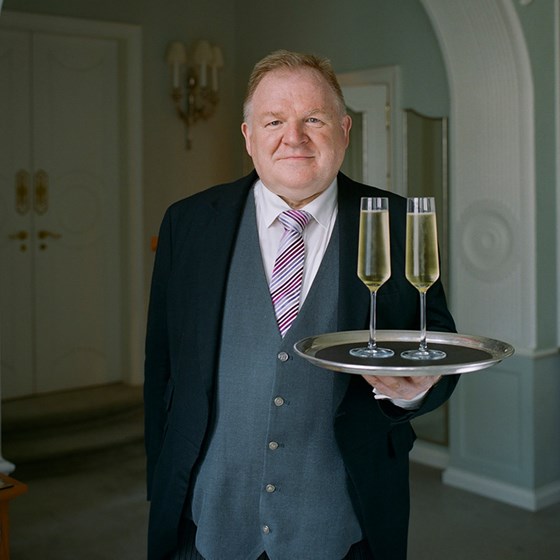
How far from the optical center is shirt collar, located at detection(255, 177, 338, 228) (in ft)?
5.89

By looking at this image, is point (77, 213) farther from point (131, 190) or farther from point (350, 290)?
point (350, 290)

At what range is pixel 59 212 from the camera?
18.8 ft

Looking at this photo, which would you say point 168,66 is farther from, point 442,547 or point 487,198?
point 442,547

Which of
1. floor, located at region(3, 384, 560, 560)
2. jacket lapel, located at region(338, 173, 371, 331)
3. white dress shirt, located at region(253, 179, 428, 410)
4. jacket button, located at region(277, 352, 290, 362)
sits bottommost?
floor, located at region(3, 384, 560, 560)

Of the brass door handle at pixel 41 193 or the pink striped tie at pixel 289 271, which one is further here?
the brass door handle at pixel 41 193

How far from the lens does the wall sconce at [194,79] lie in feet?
19.5

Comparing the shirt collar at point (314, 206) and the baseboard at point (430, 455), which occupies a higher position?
the shirt collar at point (314, 206)

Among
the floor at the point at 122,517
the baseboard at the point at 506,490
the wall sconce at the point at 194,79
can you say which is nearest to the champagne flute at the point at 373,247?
the floor at the point at 122,517

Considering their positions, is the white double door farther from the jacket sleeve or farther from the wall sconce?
the jacket sleeve

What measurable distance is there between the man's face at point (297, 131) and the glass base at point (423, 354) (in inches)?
15.3

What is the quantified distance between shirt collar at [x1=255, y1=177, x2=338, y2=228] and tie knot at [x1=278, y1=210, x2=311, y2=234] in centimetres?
2

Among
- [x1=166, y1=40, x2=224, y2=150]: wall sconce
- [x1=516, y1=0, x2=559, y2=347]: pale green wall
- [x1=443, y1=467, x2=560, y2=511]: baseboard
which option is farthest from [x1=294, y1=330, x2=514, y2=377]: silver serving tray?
[x1=166, y1=40, x2=224, y2=150]: wall sconce

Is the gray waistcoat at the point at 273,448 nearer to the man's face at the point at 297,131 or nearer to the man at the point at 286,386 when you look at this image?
the man at the point at 286,386

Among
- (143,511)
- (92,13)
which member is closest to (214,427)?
(143,511)
